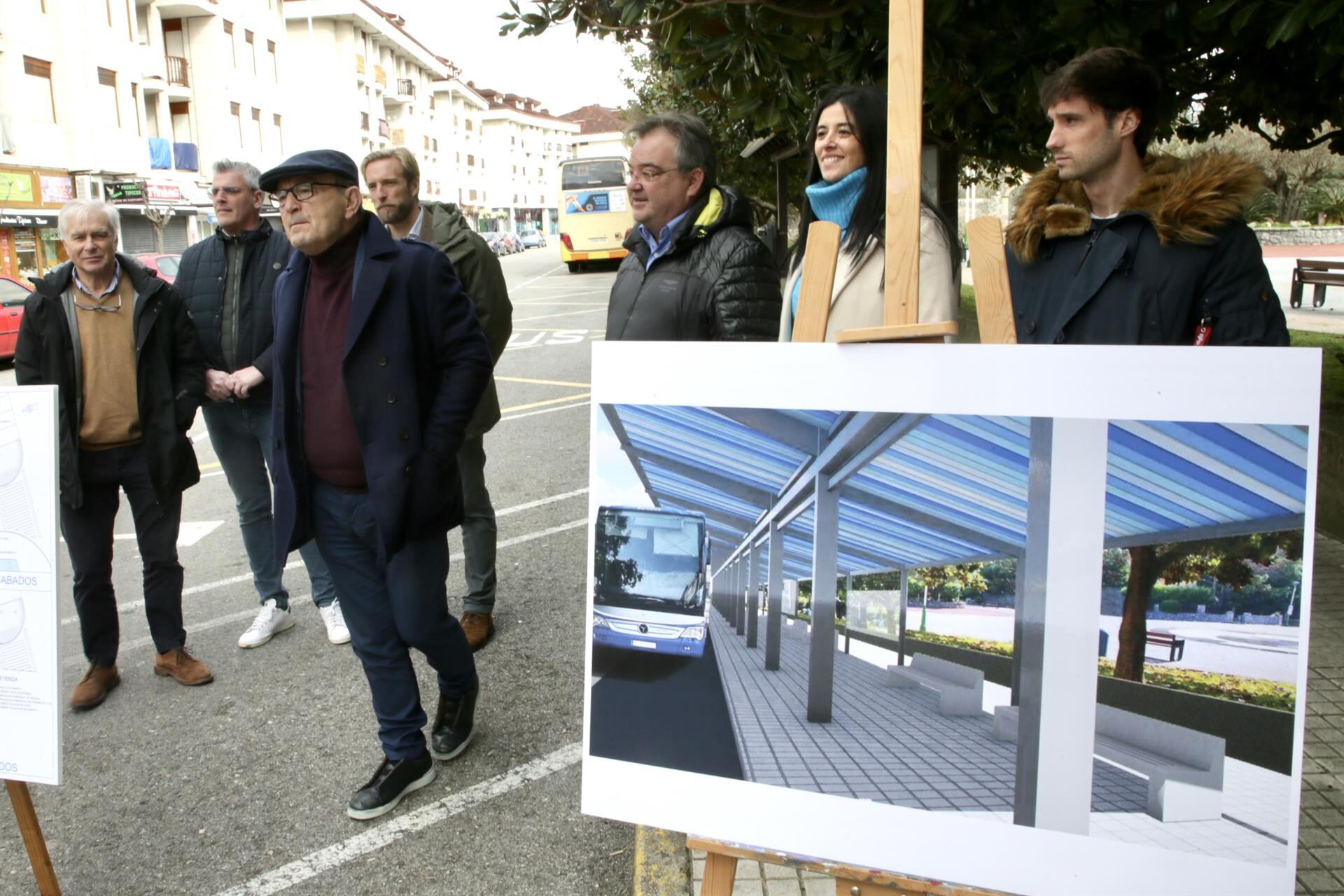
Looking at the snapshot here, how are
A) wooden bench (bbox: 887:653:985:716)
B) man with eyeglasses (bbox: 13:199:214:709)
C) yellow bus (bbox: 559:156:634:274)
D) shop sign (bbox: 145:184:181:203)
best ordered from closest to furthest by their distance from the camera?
wooden bench (bbox: 887:653:985:716) < man with eyeglasses (bbox: 13:199:214:709) < shop sign (bbox: 145:184:181:203) < yellow bus (bbox: 559:156:634:274)

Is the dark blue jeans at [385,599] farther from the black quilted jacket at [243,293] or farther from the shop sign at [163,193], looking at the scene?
the shop sign at [163,193]

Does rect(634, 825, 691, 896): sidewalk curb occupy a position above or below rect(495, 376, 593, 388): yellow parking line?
below

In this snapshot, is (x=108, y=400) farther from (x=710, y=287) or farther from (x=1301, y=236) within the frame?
(x=1301, y=236)

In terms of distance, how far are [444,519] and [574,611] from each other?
1.86 metres

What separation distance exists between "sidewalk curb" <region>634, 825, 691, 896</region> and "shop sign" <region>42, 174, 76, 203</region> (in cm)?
3049

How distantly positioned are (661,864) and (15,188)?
1196 inches

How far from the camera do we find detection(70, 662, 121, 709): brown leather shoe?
4.09 m

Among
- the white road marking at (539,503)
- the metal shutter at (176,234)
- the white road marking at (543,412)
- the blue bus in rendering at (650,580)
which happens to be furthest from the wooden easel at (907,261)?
the metal shutter at (176,234)

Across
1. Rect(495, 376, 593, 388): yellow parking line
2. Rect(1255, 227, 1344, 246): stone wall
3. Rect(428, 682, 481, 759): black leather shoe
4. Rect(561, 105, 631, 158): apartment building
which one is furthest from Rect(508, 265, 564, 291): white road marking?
Rect(561, 105, 631, 158): apartment building

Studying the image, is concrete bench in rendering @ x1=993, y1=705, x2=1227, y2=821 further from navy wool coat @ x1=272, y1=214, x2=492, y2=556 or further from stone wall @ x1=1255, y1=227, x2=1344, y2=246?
stone wall @ x1=1255, y1=227, x2=1344, y2=246

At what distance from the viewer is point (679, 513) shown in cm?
209

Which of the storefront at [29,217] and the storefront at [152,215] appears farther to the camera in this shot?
the storefront at [152,215]

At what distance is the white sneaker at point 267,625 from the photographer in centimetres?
470

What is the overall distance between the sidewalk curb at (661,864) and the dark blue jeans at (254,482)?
224cm
